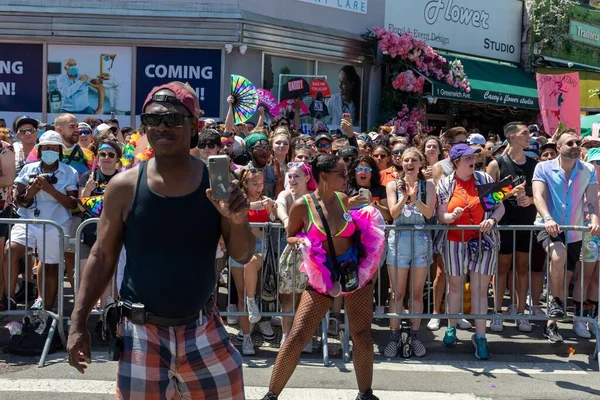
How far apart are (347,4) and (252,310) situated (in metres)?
11.9

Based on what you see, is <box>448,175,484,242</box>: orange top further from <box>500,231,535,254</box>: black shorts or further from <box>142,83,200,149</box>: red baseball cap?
<box>142,83,200,149</box>: red baseball cap

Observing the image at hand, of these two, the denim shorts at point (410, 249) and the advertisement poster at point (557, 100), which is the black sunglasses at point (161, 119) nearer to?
the denim shorts at point (410, 249)

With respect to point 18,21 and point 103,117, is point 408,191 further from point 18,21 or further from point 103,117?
point 18,21

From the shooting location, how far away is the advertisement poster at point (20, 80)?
595 inches

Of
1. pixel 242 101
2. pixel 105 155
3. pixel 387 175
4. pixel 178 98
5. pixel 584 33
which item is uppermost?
pixel 584 33

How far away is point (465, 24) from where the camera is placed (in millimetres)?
20719

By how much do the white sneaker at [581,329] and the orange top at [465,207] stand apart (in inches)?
59.2

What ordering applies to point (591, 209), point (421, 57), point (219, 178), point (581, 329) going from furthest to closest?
1. point (421, 57)
2. point (581, 329)
3. point (591, 209)
4. point (219, 178)

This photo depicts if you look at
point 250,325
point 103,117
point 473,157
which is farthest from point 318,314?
point 103,117

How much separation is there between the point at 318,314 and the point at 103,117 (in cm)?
1097

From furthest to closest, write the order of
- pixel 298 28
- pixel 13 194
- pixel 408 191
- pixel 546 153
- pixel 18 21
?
pixel 298 28 → pixel 18 21 → pixel 546 153 → pixel 13 194 → pixel 408 191

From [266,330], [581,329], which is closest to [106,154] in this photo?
[266,330]

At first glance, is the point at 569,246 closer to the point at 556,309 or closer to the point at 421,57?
the point at 556,309

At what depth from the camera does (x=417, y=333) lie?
7.18 metres
